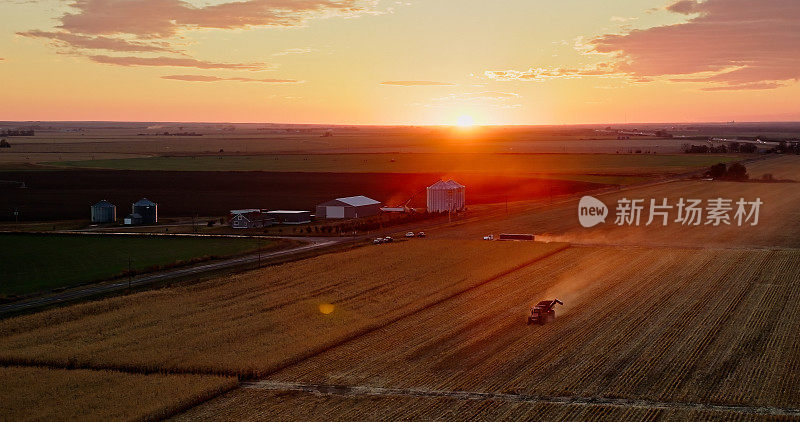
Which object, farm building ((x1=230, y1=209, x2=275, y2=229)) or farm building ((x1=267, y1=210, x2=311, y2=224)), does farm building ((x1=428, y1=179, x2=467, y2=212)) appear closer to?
farm building ((x1=267, y1=210, x2=311, y2=224))

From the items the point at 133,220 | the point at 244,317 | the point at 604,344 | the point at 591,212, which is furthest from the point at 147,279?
the point at 591,212

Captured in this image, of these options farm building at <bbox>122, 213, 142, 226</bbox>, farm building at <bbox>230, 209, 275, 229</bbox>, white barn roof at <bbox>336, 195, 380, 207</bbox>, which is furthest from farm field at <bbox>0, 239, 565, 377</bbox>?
farm building at <bbox>122, 213, 142, 226</bbox>

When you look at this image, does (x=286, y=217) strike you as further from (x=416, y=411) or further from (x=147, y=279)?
(x=416, y=411)

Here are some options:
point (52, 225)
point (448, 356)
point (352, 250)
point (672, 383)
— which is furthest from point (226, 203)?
point (672, 383)

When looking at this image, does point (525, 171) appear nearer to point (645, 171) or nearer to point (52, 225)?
point (645, 171)

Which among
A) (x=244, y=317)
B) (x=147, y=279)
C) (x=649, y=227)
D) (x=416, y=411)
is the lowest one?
(x=416, y=411)

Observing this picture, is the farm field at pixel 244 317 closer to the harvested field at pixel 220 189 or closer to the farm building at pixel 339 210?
the farm building at pixel 339 210
